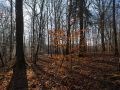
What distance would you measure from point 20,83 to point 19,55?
3342mm

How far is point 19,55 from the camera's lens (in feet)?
43.2

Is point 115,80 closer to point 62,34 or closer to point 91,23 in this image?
point 62,34

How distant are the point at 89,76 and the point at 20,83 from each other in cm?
358

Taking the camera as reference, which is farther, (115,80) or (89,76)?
(89,76)

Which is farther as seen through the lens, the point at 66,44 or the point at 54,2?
the point at 54,2

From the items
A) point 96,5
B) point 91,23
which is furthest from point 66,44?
point 96,5

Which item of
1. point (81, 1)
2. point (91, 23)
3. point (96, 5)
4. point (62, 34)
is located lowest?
point (62, 34)

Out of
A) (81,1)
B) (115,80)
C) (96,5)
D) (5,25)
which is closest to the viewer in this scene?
(115,80)

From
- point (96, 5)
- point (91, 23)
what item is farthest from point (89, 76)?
point (96, 5)

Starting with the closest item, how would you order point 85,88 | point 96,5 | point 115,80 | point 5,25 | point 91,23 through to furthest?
1. point 85,88
2. point 115,80
3. point 91,23
4. point 96,5
5. point 5,25

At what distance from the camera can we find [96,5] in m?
32.3

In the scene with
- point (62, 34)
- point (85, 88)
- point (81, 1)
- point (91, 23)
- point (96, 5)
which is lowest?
point (85, 88)

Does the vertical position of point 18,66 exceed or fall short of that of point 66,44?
it falls short

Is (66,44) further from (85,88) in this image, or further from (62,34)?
(85,88)
